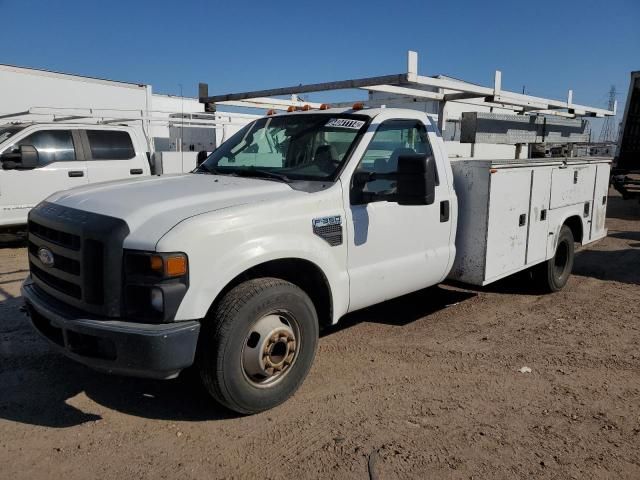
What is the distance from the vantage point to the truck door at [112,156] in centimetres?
930

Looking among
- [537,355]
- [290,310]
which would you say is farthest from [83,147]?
[537,355]

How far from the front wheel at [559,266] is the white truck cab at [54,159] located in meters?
5.83

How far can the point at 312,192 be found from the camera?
3676 millimetres

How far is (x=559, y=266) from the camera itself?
6512mm

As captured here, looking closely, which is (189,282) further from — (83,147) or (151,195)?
(83,147)

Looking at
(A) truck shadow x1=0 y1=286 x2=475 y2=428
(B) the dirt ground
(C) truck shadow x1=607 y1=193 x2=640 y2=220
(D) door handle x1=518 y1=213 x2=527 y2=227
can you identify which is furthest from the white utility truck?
(C) truck shadow x1=607 y1=193 x2=640 y2=220

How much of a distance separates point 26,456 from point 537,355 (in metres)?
3.73

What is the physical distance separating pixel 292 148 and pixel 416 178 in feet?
3.83

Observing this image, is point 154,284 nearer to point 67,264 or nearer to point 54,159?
point 67,264

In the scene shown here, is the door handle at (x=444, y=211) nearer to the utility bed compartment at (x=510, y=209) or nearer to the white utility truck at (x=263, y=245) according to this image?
the white utility truck at (x=263, y=245)

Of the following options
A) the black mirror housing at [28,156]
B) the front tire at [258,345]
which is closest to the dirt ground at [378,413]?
the front tire at [258,345]

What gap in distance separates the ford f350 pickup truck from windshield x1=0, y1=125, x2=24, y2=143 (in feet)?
18.5

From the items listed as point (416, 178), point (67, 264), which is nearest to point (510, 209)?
point (416, 178)

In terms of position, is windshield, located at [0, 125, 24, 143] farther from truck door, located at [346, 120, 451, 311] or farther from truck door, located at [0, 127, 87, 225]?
truck door, located at [346, 120, 451, 311]
